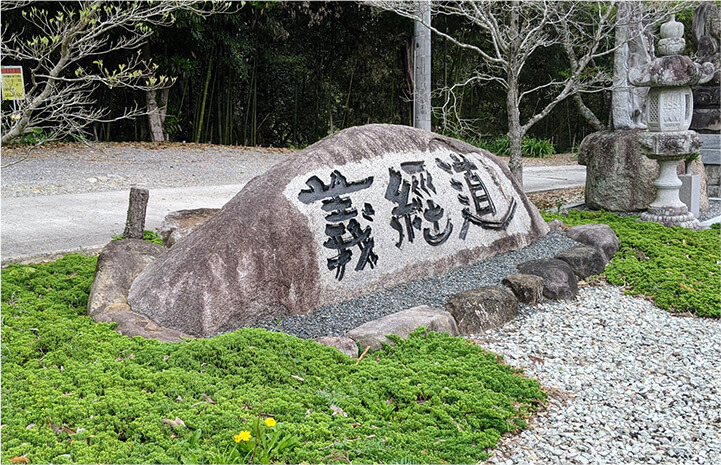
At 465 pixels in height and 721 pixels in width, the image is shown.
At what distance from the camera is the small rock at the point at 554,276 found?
411cm

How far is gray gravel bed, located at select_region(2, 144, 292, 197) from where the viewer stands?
807 cm

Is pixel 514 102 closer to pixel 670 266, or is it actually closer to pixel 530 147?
pixel 670 266

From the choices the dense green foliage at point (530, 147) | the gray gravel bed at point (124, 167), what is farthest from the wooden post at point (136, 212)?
the dense green foliage at point (530, 147)

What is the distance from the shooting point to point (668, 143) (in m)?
5.96

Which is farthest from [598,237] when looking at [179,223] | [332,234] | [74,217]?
[74,217]

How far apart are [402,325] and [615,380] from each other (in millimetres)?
1032

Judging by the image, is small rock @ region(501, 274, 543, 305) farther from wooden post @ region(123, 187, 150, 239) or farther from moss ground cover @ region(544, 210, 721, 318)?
wooden post @ region(123, 187, 150, 239)

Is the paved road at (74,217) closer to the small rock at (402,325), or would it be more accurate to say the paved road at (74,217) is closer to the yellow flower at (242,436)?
the small rock at (402,325)

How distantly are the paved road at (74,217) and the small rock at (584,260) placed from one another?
3.46 m

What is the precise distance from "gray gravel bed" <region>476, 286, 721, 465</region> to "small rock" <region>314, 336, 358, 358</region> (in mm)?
733

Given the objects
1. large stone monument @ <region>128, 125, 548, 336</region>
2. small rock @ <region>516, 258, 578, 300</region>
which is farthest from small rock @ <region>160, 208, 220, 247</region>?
small rock @ <region>516, 258, 578, 300</region>

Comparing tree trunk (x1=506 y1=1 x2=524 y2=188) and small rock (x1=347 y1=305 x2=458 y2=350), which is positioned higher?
tree trunk (x1=506 y1=1 x2=524 y2=188)

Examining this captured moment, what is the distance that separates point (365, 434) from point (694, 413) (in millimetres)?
A: 1488

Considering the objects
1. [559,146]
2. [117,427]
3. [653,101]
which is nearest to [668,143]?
[653,101]
